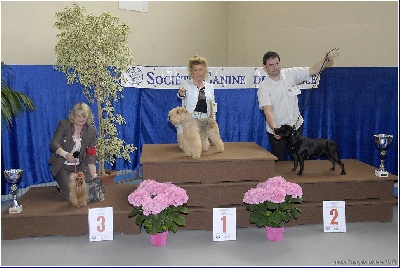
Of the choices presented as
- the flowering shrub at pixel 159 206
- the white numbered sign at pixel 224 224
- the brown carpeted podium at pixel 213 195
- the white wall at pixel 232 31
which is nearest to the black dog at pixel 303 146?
the brown carpeted podium at pixel 213 195

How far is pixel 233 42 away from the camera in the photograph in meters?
7.33

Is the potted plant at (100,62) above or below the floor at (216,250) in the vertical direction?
above

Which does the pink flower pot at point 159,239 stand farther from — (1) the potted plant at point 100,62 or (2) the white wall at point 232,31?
(2) the white wall at point 232,31

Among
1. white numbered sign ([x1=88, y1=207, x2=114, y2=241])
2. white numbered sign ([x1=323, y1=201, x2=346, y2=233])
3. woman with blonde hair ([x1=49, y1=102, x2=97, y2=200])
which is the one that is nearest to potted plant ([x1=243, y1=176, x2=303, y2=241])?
white numbered sign ([x1=323, y1=201, x2=346, y2=233])

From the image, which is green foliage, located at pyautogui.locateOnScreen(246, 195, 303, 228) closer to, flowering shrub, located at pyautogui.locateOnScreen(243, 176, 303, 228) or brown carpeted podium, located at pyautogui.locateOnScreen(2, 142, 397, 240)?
flowering shrub, located at pyautogui.locateOnScreen(243, 176, 303, 228)

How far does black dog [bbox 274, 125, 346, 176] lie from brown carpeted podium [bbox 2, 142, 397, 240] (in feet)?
0.57

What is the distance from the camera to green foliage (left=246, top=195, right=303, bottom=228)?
3129mm

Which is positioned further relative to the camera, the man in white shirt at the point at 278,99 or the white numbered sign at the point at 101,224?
the man in white shirt at the point at 278,99

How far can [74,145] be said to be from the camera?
3.69 m

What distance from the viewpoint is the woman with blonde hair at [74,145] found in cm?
360

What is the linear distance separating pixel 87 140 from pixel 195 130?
1.07 meters

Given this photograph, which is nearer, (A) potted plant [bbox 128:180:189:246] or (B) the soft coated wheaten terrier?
(A) potted plant [bbox 128:180:189:246]

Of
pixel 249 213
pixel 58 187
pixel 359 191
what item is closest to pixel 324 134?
pixel 359 191

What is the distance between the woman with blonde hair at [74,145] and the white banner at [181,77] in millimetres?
1360
